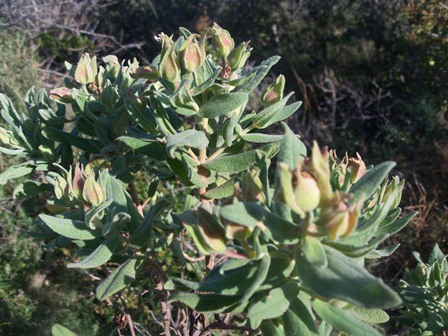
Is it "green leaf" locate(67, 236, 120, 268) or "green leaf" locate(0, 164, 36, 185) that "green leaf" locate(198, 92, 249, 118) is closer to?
"green leaf" locate(67, 236, 120, 268)

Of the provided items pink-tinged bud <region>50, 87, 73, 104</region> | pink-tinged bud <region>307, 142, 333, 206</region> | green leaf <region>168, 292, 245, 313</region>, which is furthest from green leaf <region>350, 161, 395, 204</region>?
pink-tinged bud <region>50, 87, 73, 104</region>

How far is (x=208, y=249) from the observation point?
0.98 m

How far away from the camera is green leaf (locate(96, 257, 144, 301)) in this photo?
3.76 ft

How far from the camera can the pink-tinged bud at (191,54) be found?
1203 millimetres

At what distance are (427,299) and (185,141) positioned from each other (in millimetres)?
1095

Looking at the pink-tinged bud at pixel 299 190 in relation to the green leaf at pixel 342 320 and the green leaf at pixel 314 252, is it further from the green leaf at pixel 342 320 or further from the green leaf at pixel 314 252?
the green leaf at pixel 342 320

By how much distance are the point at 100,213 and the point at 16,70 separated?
3.90 meters

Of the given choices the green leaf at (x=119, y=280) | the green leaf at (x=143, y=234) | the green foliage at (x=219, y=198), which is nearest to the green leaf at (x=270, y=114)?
the green foliage at (x=219, y=198)

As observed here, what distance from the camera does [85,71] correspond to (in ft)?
5.17

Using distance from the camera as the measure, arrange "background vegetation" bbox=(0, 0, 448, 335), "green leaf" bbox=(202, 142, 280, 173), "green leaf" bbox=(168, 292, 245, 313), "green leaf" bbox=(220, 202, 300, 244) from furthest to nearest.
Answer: "background vegetation" bbox=(0, 0, 448, 335) < "green leaf" bbox=(202, 142, 280, 173) < "green leaf" bbox=(168, 292, 245, 313) < "green leaf" bbox=(220, 202, 300, 244)

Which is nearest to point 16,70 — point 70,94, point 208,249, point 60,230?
point 70,94

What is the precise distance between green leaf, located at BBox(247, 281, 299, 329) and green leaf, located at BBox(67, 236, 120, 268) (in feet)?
1.37

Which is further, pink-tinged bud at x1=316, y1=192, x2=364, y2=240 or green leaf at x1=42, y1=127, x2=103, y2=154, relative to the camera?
green leaf at x1=42, y1=127, x2=103, y2=154

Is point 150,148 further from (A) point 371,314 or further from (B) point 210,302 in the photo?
(A) point 371,314
